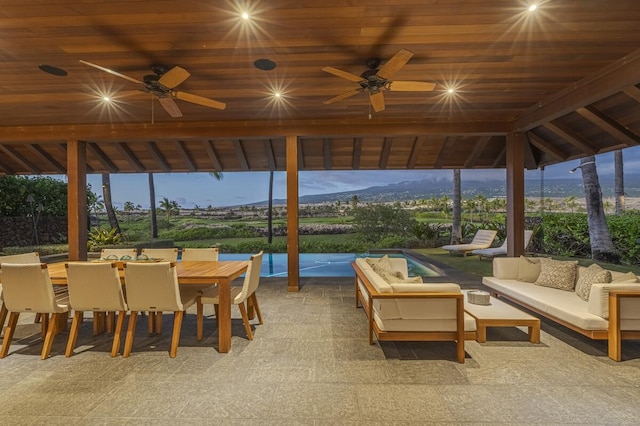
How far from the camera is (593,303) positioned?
118 inches

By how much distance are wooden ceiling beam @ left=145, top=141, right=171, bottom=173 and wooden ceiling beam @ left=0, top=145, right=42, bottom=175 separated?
3.03 m

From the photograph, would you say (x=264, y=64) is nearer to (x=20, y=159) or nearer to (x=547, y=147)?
(x=547, y=147)

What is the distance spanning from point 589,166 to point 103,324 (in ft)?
33.1

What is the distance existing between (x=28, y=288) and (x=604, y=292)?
215 inches

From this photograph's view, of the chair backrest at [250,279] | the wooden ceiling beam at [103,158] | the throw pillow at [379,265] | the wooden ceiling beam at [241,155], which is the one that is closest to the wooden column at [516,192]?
the throw pillow at [379,265]

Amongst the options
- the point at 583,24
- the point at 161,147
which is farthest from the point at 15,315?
the point at 583,24

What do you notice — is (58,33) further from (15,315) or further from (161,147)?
Result: (161,147)

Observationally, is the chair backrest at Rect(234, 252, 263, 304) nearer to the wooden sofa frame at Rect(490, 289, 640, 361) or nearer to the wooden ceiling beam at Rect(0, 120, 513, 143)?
the wooden ceiling beam at Rect(0, 120, 513, 143)

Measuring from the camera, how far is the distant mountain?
14.4 metres

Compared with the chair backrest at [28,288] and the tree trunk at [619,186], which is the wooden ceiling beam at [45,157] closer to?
the chair backrest at [28,288]

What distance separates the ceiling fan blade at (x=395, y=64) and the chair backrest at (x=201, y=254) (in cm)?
315

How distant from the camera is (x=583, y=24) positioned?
2.78 m

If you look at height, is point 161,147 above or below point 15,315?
above

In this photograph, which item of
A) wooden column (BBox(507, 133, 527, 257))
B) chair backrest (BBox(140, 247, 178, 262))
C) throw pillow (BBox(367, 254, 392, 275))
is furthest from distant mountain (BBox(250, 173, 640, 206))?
chair backrest (BBox(140, 247, 178, 262))
